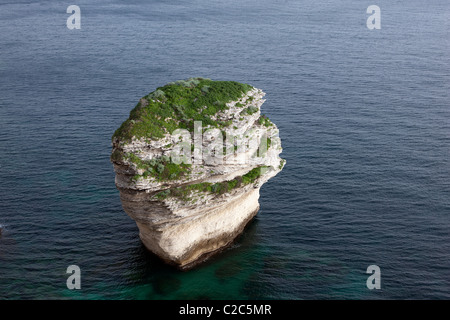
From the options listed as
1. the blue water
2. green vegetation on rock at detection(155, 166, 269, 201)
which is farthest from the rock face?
the blue water

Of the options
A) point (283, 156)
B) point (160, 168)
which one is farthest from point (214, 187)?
point (283, 156)

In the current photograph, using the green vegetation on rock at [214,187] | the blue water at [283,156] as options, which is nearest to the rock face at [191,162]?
the green vegetation on rock at [214,187]

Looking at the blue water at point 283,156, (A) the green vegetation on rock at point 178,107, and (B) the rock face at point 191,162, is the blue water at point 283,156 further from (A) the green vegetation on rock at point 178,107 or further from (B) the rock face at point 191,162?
(A) the green vegetation on rock at point 178,107

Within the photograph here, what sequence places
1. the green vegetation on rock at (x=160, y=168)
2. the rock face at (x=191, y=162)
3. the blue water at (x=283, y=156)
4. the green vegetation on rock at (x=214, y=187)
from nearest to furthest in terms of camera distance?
1. the green vegetation on rock at (x=160, y=168)
2. the rock face at (x=191, y=162)
3. the green vegetation on rock at (x=214, y=187)
4. the blue water at (x=283, y=156)

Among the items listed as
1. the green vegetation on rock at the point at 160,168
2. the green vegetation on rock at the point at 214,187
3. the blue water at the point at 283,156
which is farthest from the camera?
the blue water at the point at 283,156

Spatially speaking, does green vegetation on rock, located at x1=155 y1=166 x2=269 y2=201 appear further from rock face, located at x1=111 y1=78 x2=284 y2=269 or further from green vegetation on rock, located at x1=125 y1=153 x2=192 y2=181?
green vegetation on rock, located at x1=125 y1=153 x2=192 y2=181

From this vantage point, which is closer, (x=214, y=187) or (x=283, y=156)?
(x=214, y=187)

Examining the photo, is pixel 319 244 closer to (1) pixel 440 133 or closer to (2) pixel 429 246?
(2) pixel 429 246

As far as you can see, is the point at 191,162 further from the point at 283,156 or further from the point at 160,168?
the point at 283,156
